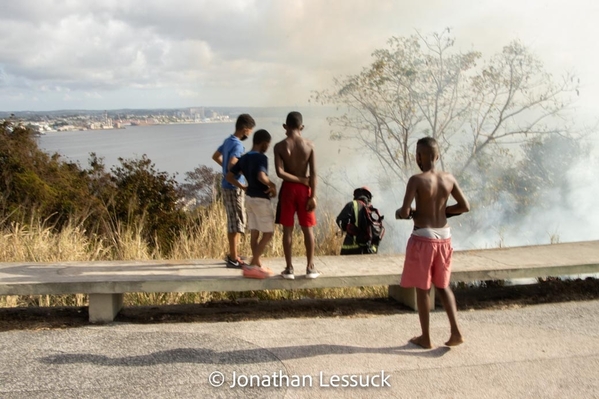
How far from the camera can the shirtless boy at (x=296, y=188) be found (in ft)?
16.1

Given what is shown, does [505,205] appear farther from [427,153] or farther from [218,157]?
[427,153]

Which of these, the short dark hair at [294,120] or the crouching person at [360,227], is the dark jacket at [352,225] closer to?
the crouching person at [360,227]

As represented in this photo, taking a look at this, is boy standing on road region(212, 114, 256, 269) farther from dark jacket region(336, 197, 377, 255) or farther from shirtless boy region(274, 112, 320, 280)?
dark jacket region(336, 197, 377, 255)

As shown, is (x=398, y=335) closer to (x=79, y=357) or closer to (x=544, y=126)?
(x=79, y=357)

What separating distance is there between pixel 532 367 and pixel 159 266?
10.5 feet

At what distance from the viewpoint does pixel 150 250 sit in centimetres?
792

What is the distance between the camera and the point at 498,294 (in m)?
5.86

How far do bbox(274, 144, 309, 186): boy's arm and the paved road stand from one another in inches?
45.7

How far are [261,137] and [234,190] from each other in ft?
2.12

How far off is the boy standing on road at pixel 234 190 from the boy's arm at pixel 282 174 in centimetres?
58

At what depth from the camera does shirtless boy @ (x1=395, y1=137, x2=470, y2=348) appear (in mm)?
4172

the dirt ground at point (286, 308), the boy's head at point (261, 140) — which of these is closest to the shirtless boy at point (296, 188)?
the boy's head at point (261, 140)

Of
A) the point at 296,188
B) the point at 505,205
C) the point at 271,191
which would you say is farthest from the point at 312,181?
the point at 505,205

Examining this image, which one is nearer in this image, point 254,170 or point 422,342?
point 422,342
